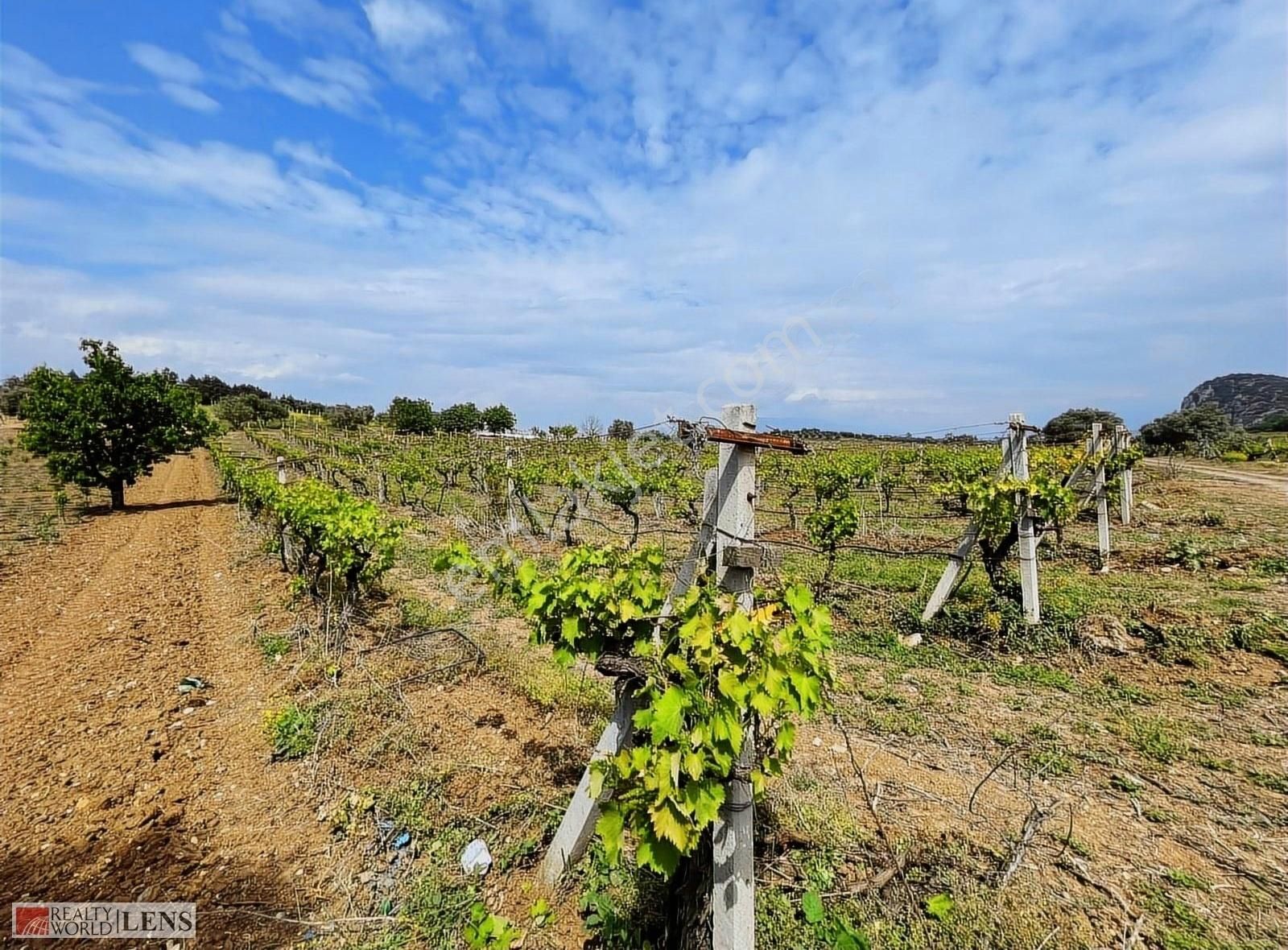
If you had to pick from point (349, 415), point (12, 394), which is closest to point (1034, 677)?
point (349, 415)

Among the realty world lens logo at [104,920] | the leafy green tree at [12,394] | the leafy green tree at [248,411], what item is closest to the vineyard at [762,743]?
the realty world lens logo at [104,920]

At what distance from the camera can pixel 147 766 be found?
146 inches

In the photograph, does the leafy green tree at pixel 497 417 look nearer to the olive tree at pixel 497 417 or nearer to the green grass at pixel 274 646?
the olive tree at pixel 497 417

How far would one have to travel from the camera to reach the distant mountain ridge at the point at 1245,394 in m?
57.6

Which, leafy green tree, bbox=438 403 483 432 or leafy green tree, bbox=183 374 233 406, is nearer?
leafy green tree, bbox=438 403 483 432

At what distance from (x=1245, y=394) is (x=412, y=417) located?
9291cm

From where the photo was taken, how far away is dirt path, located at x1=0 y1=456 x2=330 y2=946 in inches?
111

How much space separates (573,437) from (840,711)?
24.0 meters

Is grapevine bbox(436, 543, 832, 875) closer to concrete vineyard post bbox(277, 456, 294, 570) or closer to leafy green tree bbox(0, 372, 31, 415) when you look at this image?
concrete vineyard post bbox(277, 456, 294, 570)

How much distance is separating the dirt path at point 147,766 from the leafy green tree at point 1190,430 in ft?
121

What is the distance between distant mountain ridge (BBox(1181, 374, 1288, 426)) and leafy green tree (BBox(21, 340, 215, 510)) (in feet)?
263

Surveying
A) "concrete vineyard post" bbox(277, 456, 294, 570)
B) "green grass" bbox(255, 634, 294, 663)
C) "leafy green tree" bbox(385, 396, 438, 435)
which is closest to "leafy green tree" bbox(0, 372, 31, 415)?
Result: "leafy green tree" bbox(385, 396, 438, 435)

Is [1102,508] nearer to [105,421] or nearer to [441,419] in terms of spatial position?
[105,421]

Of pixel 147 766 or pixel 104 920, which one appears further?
pixel 147 766
